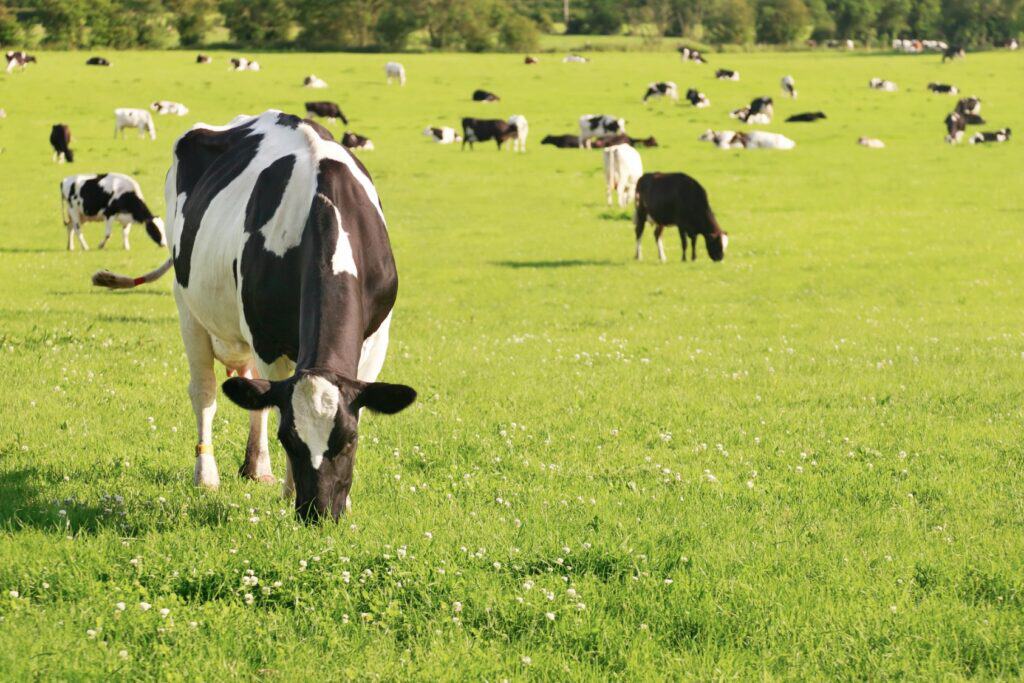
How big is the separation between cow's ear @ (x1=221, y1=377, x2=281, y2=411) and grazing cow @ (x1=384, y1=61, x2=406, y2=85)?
242ft

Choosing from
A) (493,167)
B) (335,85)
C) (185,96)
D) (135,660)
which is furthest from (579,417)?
(335,85)

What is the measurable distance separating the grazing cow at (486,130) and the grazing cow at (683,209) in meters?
31.2

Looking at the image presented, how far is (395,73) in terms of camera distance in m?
79.8

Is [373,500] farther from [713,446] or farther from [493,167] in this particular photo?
[493,167]

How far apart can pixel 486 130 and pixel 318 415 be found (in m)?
53.5

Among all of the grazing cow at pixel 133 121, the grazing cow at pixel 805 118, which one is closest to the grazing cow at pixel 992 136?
the grazing cow at pixel 805 118

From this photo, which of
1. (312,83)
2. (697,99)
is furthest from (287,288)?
(312,83)

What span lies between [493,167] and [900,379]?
3851 centimetres

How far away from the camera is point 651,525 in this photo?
25.7 feet

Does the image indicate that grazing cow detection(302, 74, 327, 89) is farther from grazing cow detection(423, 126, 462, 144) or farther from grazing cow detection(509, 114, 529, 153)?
grazing cow detection(509, 114, 529, 153)

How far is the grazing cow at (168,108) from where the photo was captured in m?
62.6

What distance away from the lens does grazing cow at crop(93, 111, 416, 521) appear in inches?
277

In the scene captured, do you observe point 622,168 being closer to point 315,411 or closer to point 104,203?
point 104,203

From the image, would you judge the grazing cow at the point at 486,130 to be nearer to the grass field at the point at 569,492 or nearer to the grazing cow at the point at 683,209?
the grazing cow at the point at 683,209
